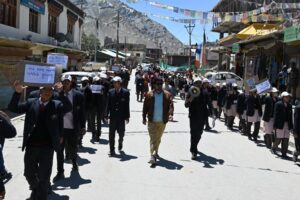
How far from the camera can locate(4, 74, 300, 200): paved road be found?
770 cm

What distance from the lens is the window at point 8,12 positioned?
921 inches

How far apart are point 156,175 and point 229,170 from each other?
1720mm

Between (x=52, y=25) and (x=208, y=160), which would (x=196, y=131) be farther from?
(x=52, y=25)

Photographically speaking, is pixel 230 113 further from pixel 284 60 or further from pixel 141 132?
pixel 284 60

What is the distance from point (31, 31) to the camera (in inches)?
1142

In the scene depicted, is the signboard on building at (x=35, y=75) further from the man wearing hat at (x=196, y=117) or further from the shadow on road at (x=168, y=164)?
the man wearing hat at (x=196, y=117)

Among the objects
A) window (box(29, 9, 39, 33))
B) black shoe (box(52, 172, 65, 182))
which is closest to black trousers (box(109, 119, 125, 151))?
black shoe (box(52, 172, 65, 182))

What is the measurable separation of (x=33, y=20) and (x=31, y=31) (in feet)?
3.85

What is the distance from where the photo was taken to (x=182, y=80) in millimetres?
34438

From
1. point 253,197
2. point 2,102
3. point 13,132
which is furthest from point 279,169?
point 2,102

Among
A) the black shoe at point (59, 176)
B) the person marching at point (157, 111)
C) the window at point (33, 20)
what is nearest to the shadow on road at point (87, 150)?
the person marching at point (157, 111)

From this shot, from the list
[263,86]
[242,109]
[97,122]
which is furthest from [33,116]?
[242,109]

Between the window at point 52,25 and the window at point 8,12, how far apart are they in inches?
345

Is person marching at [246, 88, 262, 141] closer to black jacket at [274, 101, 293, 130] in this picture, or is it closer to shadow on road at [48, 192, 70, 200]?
black jacket at [274, 101, 293, 130]
